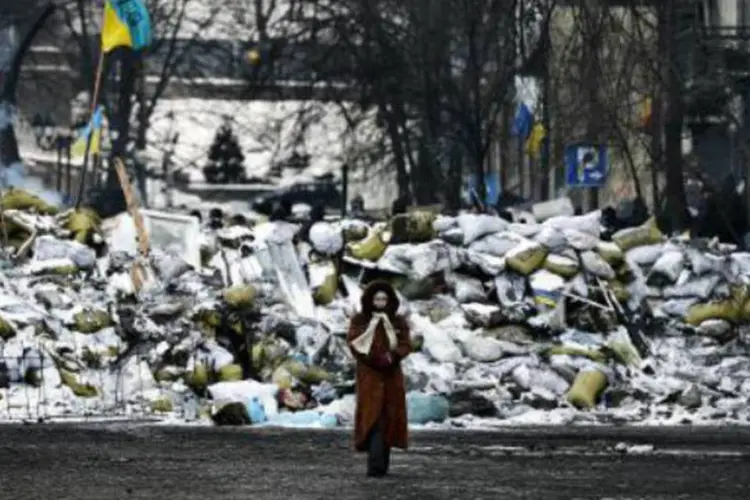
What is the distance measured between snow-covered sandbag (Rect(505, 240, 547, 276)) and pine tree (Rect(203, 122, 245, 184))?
6878 cm

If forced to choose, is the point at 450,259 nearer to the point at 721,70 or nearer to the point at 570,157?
the point at 570,157

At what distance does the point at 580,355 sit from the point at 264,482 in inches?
491

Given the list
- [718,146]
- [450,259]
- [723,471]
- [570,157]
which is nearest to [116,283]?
[450,259]

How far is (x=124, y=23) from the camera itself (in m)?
38.1

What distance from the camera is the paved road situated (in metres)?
17.6

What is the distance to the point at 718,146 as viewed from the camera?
69.2m

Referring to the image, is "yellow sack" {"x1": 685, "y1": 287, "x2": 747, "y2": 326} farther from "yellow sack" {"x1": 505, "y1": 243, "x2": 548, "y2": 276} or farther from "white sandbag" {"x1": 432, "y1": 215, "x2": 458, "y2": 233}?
"white sandbag" {"x1": 432, "y1": 215, "x2": 458, "y2": 233}

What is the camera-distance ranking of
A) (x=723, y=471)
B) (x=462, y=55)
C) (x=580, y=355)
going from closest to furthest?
(x=723, y=471) < (x=580, y=355) < (x=462, y=55)

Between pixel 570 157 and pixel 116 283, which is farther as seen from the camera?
pixel 570 157

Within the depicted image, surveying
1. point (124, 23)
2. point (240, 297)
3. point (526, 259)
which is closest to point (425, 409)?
point (240, 297)

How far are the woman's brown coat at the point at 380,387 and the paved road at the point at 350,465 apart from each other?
31cm

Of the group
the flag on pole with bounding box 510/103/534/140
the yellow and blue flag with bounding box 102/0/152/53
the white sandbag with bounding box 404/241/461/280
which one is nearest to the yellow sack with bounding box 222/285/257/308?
the white sandbag with bounding box 404/241/461/280

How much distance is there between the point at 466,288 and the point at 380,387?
13761mm

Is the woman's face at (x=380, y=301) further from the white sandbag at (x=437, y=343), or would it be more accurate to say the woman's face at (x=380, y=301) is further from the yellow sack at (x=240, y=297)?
the yellow sack at (x=240, y=297)
